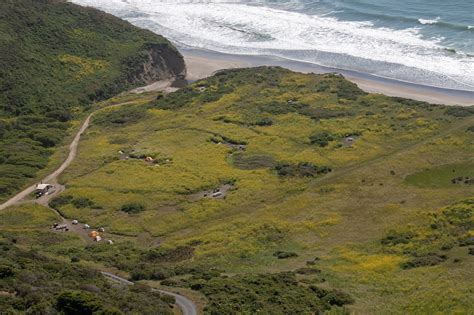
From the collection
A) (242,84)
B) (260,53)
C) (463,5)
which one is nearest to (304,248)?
(242,84)

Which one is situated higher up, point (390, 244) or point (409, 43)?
point (409, 43)

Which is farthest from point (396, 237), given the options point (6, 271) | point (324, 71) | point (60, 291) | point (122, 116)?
point (324, 71)

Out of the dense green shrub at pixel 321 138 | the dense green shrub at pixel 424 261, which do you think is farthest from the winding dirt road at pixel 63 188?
the dense green shrub at pixel 321 138

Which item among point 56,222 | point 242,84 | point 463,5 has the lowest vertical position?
point 56,222

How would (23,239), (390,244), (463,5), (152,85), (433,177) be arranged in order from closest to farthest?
(390,244)
(23,239)
(433,177)
(152,85)
(463,5)

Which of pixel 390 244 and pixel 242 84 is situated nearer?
pixel 390 244

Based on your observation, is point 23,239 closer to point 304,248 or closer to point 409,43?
point 304,248
